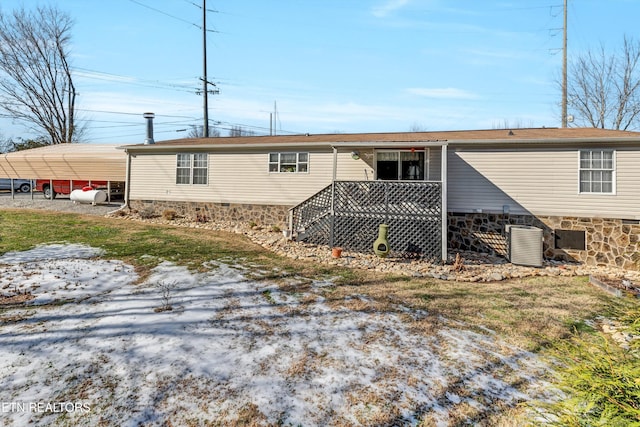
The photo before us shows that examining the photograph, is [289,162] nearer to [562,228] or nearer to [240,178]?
[240,178]

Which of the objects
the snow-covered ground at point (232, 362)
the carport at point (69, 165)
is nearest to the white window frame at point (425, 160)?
the snow-covered ground at point (232, 362)

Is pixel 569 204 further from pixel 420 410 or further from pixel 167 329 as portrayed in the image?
pixel 167 329

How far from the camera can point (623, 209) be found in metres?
8.95

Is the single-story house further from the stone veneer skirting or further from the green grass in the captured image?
the green grass

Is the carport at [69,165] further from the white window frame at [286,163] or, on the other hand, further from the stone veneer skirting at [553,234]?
the stone veneer skirting at [553,234]

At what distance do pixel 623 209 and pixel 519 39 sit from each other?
10.1 m

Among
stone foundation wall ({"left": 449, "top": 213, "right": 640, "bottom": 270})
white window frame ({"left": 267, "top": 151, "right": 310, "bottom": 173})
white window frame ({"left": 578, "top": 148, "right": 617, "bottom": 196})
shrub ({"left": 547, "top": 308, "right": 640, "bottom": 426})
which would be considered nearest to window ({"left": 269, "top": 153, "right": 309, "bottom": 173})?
white window frame ({"left": 267, "top": 151, "right": 310, "bottom": 173})

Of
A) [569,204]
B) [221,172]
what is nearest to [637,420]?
[569,204]

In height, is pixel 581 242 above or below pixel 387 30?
below

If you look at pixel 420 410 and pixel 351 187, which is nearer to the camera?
pixel 420 410

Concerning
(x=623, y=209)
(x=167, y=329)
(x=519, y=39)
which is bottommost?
(x=167, y=329)

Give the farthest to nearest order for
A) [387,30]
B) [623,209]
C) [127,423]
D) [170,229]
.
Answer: [387,30]
[170,229]
[623,209]
[127,423]

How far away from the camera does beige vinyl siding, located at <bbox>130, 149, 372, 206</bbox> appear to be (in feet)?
38.0

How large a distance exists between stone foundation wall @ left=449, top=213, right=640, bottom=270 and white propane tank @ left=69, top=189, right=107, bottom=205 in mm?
17042
